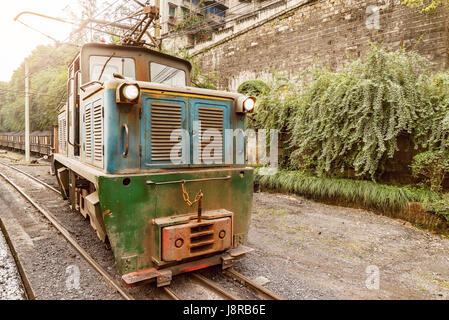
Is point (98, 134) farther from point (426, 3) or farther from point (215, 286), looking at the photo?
point (426, 3)

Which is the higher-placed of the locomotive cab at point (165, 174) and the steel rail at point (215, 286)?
the locomotive cab at point (165, 174)

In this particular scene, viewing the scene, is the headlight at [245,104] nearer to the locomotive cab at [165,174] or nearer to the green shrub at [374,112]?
the locomotive cab at [165,174]

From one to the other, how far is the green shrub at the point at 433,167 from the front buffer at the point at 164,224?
14.9ft

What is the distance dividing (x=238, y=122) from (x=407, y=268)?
3104mm

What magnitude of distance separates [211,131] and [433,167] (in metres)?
4.77

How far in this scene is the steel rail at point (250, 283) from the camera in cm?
289

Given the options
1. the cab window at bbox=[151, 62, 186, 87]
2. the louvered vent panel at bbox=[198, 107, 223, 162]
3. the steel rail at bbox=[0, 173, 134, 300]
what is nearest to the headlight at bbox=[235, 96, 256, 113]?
the louvered vent panel at bbox=[198, 107, 223, 162]

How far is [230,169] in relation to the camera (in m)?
3.53

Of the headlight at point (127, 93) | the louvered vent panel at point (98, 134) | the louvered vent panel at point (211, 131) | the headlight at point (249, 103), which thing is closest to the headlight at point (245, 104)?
the headlight at point (249, 103)

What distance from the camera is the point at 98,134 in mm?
3307

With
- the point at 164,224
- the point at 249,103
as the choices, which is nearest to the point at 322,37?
the point at 249,103
